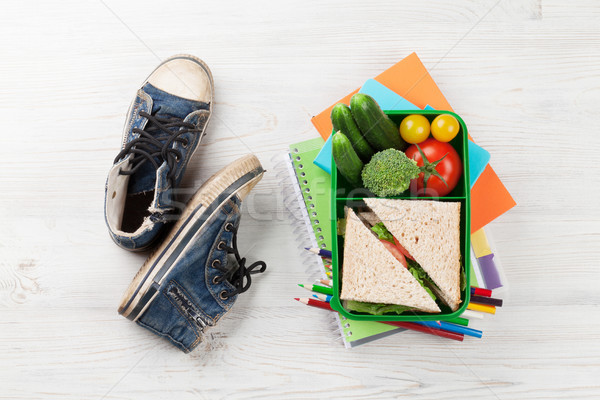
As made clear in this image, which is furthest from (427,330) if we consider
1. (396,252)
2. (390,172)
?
(390,172)

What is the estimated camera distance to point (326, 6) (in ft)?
4.50

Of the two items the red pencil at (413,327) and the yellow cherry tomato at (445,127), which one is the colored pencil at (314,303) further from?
the yellow cherry tomato at (445,127)

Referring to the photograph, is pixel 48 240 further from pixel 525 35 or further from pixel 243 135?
pixel 525 35

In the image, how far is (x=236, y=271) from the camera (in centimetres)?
129

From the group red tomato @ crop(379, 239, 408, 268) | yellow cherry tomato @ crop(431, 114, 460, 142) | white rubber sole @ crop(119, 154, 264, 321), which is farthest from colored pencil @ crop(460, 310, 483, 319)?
white rubber sole @ crop(119, 154, 264, 321)

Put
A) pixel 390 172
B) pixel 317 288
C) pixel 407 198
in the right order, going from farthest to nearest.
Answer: pixel 317 288
pixel 407 198
pixel 390 172

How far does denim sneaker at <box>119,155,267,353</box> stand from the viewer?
1.23 metres

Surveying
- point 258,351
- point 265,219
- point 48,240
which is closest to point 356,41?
point 265,219

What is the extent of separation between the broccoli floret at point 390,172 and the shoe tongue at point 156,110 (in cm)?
58

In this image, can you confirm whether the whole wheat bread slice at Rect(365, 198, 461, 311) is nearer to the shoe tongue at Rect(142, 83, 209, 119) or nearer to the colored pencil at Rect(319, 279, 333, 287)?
the colored pencil at Rect(319, 279, 333, 287)

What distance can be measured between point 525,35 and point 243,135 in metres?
0.96

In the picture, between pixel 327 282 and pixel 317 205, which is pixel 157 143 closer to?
pixel 317 205

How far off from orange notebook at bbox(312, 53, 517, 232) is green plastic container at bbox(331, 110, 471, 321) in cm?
15

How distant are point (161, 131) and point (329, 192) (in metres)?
0.56
